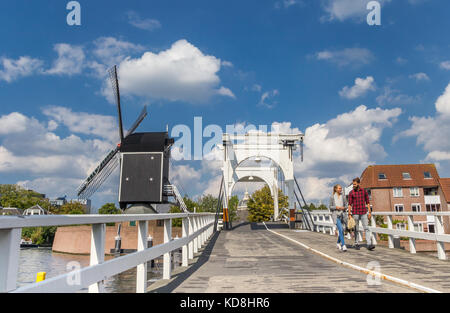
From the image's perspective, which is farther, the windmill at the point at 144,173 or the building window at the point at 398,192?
the building window at the point at 398,192

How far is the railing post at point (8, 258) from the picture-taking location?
191 centimetres

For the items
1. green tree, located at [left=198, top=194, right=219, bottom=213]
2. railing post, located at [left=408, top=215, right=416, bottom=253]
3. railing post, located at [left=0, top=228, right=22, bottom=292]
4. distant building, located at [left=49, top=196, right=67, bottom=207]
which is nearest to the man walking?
railing post, located at [left=408, top=215, right=416, bottom=253]

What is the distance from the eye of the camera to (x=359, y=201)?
33.3ft

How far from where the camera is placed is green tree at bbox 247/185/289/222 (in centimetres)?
5548

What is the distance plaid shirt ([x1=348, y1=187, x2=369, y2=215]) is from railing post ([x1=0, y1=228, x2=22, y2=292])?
9.63m

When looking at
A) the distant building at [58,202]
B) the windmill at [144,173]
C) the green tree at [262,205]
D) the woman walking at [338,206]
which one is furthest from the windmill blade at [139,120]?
the distant building at [58,202]

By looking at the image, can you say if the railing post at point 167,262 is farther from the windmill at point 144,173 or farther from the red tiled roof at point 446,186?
the red tiled roof at point 446,186

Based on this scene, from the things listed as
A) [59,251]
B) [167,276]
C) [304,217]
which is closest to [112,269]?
[167,276]

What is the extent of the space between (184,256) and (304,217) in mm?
18216

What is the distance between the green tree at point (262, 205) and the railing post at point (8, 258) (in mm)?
53441

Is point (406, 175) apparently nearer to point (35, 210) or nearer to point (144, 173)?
point (144, 173)

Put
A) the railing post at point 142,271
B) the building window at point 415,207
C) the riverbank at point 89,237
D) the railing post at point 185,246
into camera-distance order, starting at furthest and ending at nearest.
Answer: the building window at point 415,207
the riverbank at point 89,237
the railing post at point 185,246
the railing post at point 142,271
